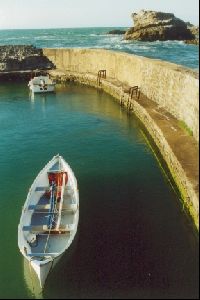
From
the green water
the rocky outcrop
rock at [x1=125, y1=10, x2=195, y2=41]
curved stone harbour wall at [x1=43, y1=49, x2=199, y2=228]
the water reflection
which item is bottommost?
the water reflection

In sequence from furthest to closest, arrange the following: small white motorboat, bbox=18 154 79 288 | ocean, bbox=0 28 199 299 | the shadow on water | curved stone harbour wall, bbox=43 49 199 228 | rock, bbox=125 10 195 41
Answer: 1. rock, bbox=125 10 195 41
2. curved stone harbour wall, bbox=43 49 199 228
3. small white motorboat, bbox=18 154 79 288
4. ocean, bbox=0 28 199 299
5. the shadow on water

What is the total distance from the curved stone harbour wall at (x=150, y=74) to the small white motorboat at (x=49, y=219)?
8.13 m

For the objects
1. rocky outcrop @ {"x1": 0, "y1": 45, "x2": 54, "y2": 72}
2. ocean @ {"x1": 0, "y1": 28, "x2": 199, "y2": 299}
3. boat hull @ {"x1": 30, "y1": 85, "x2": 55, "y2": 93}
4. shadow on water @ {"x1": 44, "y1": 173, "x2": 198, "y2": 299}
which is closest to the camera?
shadow on water @ {"x1": 44, "y1": 173, "x2": 198, "y2": 299}

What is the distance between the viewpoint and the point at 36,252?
13.5 metres

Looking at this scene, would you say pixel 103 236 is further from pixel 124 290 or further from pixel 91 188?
pixel 91 188

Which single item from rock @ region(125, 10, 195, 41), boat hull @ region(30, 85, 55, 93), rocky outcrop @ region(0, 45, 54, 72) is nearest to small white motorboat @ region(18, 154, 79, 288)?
boat hull @ region(30, 85, 55, 93)

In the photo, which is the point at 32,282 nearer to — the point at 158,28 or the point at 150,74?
Answer: the point at 150,74

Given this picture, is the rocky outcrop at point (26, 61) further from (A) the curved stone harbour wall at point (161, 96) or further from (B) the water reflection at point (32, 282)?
(B) the water reflection at point (32, 282)

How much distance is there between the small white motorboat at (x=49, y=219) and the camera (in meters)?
13.0

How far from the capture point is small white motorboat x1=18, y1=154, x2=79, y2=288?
1300cm

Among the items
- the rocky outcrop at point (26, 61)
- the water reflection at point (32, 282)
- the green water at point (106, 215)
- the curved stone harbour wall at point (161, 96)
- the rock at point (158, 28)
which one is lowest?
the water reflection at point (32, 282)

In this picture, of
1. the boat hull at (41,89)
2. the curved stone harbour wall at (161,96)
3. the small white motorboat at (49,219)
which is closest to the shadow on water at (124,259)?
the small white motorboat at (49,219)

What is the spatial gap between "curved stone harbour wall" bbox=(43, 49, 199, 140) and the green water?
330cm

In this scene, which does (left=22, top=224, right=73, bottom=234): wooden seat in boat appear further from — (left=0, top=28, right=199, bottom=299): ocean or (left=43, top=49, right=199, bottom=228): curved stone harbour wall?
(left=43, top=49, right=199, bottom=228): curved stone harbour wall
